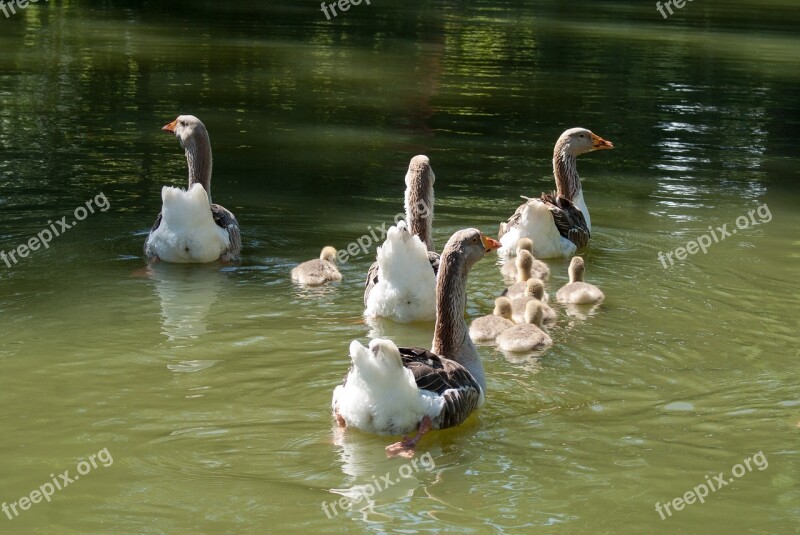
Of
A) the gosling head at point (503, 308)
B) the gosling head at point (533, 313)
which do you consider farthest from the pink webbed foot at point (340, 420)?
the gosling head at point (503, 308)

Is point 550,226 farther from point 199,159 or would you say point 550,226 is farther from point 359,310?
point 199,159

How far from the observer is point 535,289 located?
10508 mm

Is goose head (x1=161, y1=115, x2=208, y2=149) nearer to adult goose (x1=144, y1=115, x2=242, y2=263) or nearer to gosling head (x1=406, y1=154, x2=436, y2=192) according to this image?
adult goose (x1=144, y1=115, x2=242, y2=263)

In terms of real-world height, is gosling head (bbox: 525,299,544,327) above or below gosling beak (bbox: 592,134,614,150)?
below

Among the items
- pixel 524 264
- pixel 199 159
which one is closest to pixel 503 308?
pixel 524 264

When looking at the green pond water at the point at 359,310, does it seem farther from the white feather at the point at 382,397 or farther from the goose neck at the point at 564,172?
the goose neck at the point at 564,172

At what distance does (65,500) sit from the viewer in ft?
22.2

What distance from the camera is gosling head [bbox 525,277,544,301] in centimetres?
1051

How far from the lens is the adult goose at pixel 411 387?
23.5 feet

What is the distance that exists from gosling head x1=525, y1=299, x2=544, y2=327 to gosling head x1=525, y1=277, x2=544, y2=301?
49 centimetres

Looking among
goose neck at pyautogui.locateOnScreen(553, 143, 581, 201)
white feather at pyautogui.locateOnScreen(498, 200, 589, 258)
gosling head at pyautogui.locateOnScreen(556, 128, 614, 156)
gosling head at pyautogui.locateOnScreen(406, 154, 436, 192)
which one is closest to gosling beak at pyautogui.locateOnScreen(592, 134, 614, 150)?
gosling head at pyautogui.locateOnScreen(556, 128, 614, 156)

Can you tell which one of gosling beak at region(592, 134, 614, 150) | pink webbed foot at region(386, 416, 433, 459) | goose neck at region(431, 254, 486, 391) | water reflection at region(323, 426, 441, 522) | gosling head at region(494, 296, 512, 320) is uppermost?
gosling beak at region(592, 134, 614, 150)

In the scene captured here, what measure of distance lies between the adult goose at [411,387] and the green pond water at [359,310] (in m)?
0.17

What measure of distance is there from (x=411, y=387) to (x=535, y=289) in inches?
134
